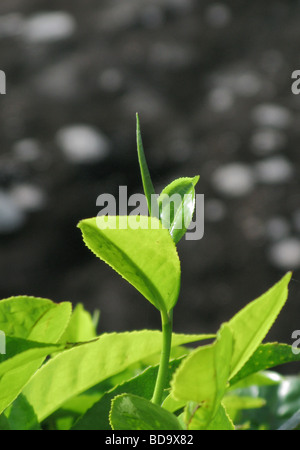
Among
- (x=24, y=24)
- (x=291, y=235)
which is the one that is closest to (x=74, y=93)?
(x=24, y=24)

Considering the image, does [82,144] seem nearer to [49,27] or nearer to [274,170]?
[274,170]

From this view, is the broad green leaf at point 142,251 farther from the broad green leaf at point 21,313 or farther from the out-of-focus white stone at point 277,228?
the out-of-focus white stone at point 277,228

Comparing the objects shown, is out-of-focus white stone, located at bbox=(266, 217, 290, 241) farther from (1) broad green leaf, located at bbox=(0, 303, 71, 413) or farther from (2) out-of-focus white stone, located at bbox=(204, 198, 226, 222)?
(1) broad green leaf, located at bbox=(0, 303, 71, 413)

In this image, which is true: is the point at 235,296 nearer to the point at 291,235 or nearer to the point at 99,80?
the point at 291,235

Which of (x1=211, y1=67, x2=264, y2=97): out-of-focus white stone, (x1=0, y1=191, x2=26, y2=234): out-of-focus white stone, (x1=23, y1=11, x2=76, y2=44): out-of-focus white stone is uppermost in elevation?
(x1=23, y1=11, x2=76, y2=44): out-of-focus white stone

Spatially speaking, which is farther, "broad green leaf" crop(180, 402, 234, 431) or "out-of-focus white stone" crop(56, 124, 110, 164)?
"out-of-focus white stone" crop(56, 124, 110, 164)

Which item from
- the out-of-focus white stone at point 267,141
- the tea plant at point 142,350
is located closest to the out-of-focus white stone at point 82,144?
the out-of-focus white stone at point 267,141

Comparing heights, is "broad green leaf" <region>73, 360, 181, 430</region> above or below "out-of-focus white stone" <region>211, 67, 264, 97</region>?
below

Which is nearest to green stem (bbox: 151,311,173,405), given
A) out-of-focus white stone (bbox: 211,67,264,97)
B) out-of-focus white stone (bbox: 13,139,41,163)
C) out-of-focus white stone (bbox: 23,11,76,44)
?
out-of-focus white stone (bbox: 13,139,41,163)
